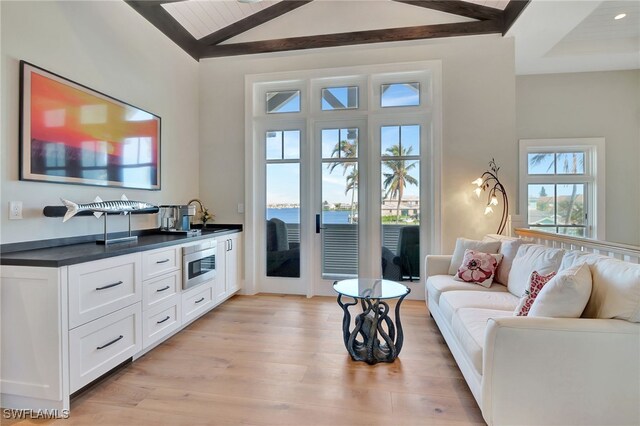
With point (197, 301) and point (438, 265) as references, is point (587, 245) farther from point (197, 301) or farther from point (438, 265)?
point (197, 301)

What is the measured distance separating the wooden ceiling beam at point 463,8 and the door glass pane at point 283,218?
2.48 m

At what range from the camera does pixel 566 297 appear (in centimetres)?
154

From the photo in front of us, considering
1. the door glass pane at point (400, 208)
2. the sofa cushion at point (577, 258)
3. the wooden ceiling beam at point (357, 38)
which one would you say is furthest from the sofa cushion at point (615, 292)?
the wooden ceiling beam at point (357, 38)

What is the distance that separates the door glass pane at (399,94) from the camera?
12.5 feet

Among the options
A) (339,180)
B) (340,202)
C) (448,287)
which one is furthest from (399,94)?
(448,287)

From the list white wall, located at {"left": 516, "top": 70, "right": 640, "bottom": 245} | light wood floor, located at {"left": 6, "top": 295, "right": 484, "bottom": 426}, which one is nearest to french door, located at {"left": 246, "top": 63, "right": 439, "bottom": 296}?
light wood floor, located at {"left": 6, "top": 295, "right": 484, "bottom": 426}

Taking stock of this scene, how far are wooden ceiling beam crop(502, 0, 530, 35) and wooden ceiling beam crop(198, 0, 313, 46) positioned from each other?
91.1 inches

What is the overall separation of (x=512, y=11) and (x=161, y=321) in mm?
4639

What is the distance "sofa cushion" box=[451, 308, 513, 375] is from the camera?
167cm

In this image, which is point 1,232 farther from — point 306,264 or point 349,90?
point 349,90

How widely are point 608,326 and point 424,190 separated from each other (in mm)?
2554

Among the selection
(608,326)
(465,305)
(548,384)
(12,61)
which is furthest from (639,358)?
(12,61)

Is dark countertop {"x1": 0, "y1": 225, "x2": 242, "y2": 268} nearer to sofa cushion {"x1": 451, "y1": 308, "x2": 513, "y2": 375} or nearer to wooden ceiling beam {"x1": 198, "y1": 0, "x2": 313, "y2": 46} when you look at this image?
sofa cushion {"x1": 451, "y1": 308, "x2": 513, "y2": 375}

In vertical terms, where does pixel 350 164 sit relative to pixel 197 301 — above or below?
above
